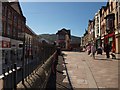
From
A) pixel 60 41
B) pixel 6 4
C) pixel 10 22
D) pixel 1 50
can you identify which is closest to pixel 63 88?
pixel 1 50

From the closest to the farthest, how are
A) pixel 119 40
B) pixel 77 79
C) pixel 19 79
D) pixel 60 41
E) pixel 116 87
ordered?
pixel 19 79
pixel 116 87
pixel 77 79
pixel 119 40
pixel 60 41

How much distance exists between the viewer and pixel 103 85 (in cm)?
881

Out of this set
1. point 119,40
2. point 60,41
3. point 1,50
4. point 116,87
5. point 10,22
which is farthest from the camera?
point 60,41

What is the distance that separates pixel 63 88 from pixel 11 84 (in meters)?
4.96

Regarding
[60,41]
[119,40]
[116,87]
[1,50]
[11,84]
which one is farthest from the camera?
Result: [60,41]

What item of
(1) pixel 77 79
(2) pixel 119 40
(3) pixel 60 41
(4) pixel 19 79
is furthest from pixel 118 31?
(3) pixel 60 41

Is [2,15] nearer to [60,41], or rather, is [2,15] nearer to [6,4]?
[6,4]

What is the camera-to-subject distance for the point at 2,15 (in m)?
35.1

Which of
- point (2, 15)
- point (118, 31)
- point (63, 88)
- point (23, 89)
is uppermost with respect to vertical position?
point (2, 15)

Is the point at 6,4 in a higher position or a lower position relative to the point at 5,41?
higher

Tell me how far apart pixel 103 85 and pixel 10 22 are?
111 feet

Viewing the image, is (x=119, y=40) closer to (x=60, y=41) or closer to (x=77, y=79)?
(x=77, y=79)

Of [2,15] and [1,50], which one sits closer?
[1,50]

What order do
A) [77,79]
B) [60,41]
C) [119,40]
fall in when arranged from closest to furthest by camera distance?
[77,79], [119,40], [60,41]
